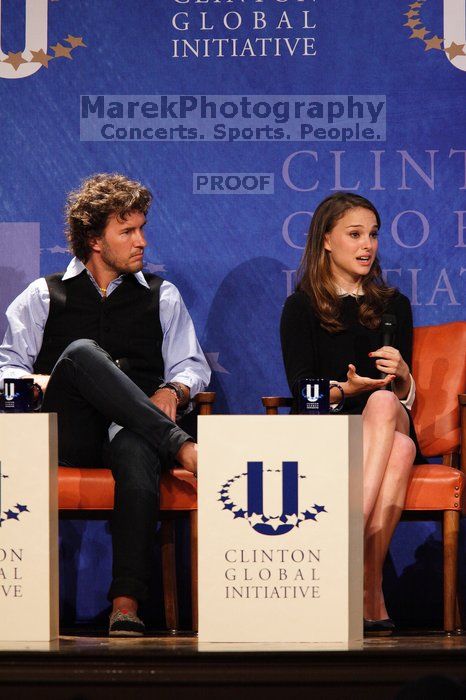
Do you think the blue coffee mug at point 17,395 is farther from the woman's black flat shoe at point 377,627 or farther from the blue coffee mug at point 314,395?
the woman's black flat shoe at point 377,627

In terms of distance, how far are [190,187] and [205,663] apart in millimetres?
2247

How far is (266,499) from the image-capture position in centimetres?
249

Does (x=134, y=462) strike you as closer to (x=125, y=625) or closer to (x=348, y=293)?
(x=125, y=625)

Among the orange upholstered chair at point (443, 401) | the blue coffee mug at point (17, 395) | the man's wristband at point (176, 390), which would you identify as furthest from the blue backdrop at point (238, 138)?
the blue coffee mug at point (17, 395)

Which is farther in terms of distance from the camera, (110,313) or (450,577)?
(110,313)

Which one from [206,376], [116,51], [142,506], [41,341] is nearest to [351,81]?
[116,51]

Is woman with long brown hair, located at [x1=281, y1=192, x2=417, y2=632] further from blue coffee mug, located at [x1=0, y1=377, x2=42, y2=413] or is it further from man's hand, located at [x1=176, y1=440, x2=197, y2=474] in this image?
blue coffee mug, located at [x1=0, y1=377, x2=42, y2=413]

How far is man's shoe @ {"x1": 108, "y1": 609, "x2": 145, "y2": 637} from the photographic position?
111 inches

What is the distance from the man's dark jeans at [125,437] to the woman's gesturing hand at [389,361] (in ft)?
2.30

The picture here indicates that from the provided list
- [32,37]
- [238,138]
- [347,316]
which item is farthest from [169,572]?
[32,37]

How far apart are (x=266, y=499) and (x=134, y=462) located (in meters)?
0.63

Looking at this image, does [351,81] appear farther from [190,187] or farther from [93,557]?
[93,557]

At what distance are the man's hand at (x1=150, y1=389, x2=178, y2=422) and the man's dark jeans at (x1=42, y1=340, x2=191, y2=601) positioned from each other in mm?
212

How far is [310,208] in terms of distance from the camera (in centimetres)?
412
